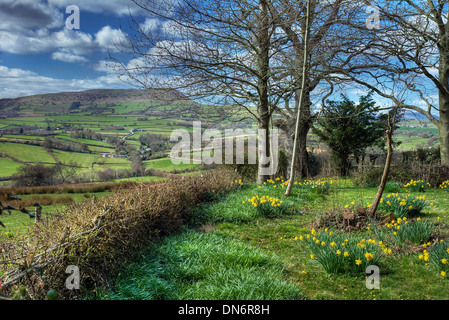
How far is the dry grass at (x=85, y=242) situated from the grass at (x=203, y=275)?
284mm

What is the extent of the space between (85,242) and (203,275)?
1.42 meters

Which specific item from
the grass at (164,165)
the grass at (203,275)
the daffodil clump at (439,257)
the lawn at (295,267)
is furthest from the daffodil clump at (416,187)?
the grass at (164,165)

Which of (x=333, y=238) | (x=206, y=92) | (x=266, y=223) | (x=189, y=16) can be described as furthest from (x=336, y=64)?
(x=333, y=238)

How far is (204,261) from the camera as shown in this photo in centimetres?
370

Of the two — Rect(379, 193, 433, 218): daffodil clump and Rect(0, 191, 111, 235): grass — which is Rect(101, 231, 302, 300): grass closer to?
Rect(0, 191, 111, 235): grass

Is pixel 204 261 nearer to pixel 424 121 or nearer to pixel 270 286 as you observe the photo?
pixel 270 286

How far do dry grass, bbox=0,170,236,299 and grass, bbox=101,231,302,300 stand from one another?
28 cm

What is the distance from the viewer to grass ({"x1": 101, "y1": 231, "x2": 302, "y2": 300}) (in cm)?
288

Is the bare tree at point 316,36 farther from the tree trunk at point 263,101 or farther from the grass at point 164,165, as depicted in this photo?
the grass at point 164,165

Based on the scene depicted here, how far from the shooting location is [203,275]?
11.2 ft

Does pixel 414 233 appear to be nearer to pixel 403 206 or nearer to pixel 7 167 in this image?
pixel 403 206

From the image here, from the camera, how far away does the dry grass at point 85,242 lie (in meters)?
2.84

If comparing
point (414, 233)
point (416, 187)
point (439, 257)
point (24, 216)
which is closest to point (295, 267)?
point (439, 257)

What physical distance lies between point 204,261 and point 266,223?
2487mm
